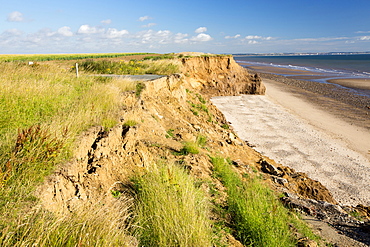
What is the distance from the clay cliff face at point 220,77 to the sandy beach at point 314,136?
88.9 inches

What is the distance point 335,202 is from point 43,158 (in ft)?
31.0

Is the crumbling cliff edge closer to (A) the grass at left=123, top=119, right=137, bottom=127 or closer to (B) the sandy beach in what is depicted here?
(A) the grass at left=123, top=119, right=137, bottom=127

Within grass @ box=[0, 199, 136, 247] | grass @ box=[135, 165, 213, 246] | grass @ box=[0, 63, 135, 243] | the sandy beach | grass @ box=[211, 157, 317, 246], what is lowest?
the sandy beach

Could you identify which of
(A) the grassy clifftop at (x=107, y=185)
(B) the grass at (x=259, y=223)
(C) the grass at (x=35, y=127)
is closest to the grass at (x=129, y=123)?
(A) the grassy clifftop at (x=107, y=185)

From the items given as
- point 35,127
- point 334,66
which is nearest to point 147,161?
point 35,127

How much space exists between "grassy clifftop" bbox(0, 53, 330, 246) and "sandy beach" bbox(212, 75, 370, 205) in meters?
4.97

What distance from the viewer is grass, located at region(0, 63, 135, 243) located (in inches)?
131

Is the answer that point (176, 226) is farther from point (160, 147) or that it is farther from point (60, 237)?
point (160, 147)

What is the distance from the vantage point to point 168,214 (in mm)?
4039

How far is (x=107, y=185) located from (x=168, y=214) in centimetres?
151

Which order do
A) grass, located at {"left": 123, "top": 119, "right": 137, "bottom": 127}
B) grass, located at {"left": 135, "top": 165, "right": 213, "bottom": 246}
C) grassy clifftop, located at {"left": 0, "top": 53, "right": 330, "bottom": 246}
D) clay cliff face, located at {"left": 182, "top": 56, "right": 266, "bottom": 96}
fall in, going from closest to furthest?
grassy clifftop, located at {"left": 0, "top": 53, "right": 330, "bottom": 246} → grass, located at {"left": 135, "top": 165, "right": 213, "bottom": 246} → grass, located at {"left": 123, "top": 119, "right": 137, "bottom": 127} → clay cliff face, located at {"left": 182, "top": 56, "right": 266, "bottom": 96}

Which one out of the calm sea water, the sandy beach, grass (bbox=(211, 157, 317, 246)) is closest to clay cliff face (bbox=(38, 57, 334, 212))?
grass (bbox=(211, 157, 317, 246))

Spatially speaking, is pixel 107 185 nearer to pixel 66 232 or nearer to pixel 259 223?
pixel 66 232

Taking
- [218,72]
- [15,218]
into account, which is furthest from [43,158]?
[218,72]
